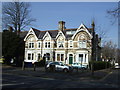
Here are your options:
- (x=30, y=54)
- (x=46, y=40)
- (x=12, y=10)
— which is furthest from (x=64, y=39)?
(x=12, y=10)

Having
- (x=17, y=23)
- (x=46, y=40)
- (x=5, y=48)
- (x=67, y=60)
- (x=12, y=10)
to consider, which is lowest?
(x=67, y=60)

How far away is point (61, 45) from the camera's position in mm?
42000

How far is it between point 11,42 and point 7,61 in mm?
4540

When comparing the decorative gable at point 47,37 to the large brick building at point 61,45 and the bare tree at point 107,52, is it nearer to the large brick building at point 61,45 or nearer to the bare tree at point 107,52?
the large brick building at point 61,45

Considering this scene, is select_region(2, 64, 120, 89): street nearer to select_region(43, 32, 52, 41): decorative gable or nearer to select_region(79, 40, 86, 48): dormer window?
select_region(79, 40, 86, 48): dormer window

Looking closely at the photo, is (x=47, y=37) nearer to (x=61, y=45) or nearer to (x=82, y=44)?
(x=61, y=45)

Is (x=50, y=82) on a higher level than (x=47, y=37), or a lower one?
lower

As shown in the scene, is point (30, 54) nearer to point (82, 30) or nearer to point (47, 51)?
point (47, 51)

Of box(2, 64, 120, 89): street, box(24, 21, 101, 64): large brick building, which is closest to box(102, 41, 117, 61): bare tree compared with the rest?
box(24, 21, 101, 64): large brick building

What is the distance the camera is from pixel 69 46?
41.0 metres

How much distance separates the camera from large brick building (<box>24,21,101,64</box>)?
38688 mm

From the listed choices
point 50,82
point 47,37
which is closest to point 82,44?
point 47,37

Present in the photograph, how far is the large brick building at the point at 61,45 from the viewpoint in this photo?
3869cm

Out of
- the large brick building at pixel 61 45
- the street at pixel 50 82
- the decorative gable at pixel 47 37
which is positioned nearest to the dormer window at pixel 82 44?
the large brick building at pixel 61 45
